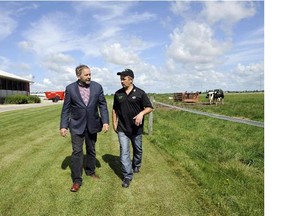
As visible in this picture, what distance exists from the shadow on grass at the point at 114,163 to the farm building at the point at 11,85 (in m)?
41.7

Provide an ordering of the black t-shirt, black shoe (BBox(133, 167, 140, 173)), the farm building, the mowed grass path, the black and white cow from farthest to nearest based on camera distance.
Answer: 1. the farm building
2. the black and white cow
3. black shoe (BBox(133, 167, 140, 173))
4. the black t-shirt
5. the mowed grass path

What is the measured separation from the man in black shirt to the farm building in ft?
144

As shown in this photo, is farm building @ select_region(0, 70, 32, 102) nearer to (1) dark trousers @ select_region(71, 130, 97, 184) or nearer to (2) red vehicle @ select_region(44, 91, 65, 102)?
(2) red vehicle @ select_region(44, 91, 65, 102)

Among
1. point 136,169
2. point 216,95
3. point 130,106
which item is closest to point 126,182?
point 136,169

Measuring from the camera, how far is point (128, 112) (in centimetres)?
655

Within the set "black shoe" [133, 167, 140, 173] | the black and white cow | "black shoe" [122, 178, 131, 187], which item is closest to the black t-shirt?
"black shoe" [122, 178, 131, 187]

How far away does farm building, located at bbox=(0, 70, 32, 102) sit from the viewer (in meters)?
49.7

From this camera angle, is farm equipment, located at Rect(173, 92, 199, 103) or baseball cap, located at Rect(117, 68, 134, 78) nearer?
baseball cap, located at Rect(117, 68, 134, 78)

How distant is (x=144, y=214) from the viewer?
498cm
